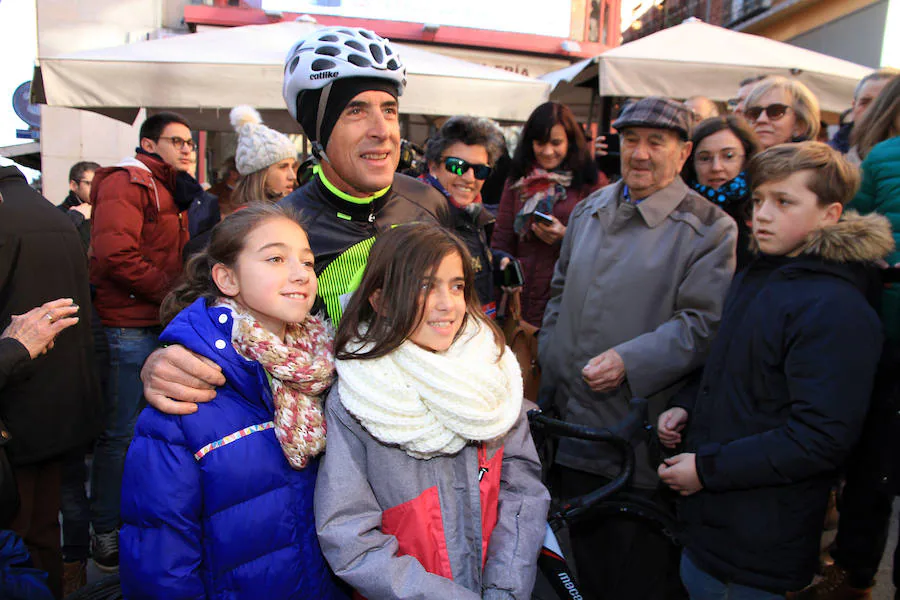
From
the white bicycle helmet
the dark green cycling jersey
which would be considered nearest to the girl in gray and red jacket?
the dark green cycling jersey

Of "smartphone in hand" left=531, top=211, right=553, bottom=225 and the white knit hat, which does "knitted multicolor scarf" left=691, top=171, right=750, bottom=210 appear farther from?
the white knit hat

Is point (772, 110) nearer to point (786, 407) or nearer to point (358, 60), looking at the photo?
point (786, 407)

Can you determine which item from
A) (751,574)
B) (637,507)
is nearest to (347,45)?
(637,507)

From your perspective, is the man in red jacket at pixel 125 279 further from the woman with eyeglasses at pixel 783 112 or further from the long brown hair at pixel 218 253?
the woman with eyeglasses at pixel 783 112

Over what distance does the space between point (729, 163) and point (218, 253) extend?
239 cm

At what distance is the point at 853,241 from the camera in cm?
192

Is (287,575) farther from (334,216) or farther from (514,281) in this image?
(514,281)

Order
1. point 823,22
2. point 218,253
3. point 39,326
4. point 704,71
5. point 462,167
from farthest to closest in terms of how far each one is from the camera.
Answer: point 823,22, point 704,71, point 462,167, point 39,326, point 218,253

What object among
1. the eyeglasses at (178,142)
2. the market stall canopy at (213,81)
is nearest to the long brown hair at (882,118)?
the market stall canopy at (213,81)

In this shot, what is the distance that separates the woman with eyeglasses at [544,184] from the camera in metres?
3.84

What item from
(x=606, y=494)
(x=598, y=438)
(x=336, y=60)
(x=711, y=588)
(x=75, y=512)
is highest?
(x=336, y=60)

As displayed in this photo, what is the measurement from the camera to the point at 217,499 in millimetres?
1561

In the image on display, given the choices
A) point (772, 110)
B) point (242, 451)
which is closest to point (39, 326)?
point (242, 451)

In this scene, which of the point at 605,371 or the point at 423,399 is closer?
the point at 423,399
